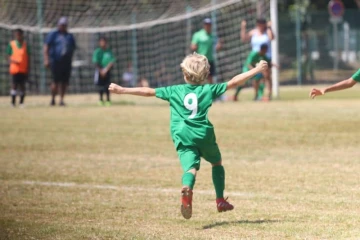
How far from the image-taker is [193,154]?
7828 millimetres

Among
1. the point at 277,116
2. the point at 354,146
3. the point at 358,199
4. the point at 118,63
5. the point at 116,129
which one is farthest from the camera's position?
the point at 118,63

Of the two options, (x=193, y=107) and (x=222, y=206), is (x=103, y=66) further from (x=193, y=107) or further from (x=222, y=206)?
(x=193, y=107)

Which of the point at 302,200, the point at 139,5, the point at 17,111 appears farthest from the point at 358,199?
the point at 139,5

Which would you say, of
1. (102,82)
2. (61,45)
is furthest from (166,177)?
(102,82)

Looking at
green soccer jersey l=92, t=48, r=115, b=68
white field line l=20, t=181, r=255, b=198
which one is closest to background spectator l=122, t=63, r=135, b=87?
green soccer jersey l=92, t=48, r=115, b=68

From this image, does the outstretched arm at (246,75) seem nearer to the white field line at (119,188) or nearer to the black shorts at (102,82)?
the white field line at (119,188)

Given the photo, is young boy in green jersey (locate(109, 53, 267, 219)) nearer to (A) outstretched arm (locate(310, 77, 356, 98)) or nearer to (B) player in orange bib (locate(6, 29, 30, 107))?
(A) outstretched arm (locate(310, 77, 356, 98))

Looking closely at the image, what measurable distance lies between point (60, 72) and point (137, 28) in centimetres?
839

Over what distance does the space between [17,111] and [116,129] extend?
508cm

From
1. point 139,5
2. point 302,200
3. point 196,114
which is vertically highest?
point 139,5

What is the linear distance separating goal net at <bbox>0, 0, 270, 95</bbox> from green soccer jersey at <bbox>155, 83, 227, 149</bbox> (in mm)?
16910

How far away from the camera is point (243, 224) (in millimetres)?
7820

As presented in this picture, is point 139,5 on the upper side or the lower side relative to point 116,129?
upper

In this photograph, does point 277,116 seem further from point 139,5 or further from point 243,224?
point 139,5
